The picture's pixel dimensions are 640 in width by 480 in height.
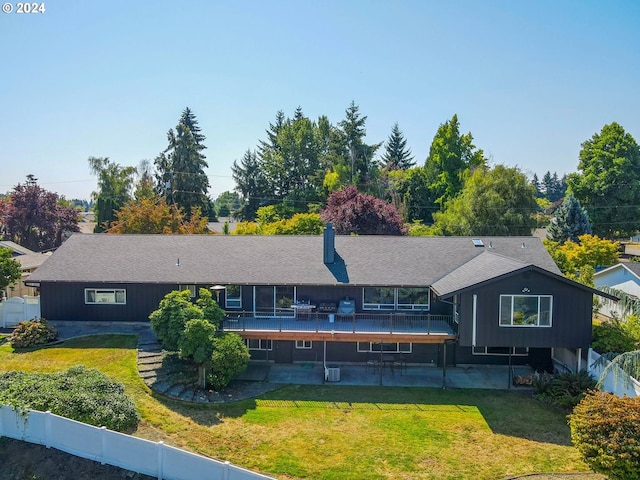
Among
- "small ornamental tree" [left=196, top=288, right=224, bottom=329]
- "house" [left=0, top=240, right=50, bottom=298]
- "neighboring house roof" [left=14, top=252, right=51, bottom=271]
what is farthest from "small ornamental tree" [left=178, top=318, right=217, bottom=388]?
"neighboring house roof" [left=14, top=252, right=51, bottom=271]

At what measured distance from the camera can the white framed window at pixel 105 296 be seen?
66.9 ft

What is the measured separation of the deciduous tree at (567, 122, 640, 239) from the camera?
4466 centimetres

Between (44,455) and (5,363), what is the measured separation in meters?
7.45

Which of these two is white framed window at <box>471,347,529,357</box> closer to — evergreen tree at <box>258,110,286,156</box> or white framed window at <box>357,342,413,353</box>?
white framed window at <box>357,342,413,353</box>

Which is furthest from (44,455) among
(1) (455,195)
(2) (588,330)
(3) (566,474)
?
(1) (455,195)

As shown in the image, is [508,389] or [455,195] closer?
[508,389]

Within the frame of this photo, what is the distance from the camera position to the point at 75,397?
12508 millimetres

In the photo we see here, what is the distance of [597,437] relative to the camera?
34.6 ft

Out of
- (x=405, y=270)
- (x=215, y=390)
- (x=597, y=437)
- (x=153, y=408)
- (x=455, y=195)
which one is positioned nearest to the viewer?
(x=597, y=437)

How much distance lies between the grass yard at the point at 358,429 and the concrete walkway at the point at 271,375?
1.63 feet

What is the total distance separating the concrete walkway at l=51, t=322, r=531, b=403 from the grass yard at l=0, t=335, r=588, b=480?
1.63 ft

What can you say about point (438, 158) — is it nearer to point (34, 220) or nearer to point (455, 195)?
point (455, 195)

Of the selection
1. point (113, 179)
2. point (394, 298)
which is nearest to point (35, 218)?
point (113, 179)

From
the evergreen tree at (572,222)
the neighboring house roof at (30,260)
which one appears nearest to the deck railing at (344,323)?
the neighboring house roof at (30,260)
